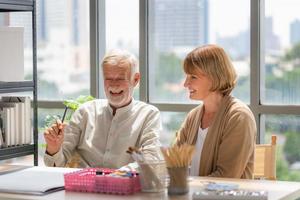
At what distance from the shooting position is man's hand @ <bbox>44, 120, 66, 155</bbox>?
371cm

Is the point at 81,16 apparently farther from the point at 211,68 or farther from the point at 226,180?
the point at 226,180

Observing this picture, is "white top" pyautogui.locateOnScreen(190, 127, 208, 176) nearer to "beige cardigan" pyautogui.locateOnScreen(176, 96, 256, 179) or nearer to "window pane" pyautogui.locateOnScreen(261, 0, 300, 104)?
"beige cardigan" pyautogui.locateOnScreen(176, 96, 256, 179)

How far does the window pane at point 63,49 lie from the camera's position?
5.33 meters

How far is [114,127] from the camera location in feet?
13.1

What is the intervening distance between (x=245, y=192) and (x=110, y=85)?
1.41 m

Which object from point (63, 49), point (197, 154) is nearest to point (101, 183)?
point (197, 154)

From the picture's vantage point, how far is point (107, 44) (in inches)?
207

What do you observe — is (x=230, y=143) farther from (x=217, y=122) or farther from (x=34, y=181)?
(x=34, y=181)

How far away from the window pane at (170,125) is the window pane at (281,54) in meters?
0.65

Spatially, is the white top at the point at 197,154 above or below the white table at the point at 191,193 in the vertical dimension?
above

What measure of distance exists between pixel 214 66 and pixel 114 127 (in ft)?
2.53

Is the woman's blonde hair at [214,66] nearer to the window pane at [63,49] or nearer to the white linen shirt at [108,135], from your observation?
the white linen shirt at [108,135]

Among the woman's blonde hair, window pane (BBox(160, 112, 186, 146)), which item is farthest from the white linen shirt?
window pane (BBox(160, 112, 186, 146))

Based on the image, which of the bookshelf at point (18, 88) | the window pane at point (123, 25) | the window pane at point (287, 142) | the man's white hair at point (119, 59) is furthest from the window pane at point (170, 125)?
the bookshelf at point (18, 88)
